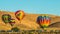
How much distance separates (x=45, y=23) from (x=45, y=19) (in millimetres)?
1706

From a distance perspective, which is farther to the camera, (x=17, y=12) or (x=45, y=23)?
(x=17, y=12)

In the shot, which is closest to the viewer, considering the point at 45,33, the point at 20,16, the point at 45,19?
the point at 45,33

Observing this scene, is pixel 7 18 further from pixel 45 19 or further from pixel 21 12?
pixel 45 19

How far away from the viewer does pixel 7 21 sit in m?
108

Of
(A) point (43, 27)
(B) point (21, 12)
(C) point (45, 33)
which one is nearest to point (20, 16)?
(B) point (21, 12)

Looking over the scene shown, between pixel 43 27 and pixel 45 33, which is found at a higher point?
pixel 45 33

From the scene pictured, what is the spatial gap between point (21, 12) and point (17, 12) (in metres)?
2.47

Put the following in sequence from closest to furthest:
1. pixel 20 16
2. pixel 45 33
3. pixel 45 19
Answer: pixel 45 33 < pixel 45 19 < pixel 20 16

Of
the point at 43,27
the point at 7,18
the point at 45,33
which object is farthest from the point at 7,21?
the point at 45,33

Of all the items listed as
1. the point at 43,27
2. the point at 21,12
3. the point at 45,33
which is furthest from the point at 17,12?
the point at 45,33

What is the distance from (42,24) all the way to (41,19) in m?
1.93

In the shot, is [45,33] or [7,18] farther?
[7,18]

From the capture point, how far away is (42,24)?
89.7 meters

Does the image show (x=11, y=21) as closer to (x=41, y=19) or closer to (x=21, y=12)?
(x=21, y=12)
